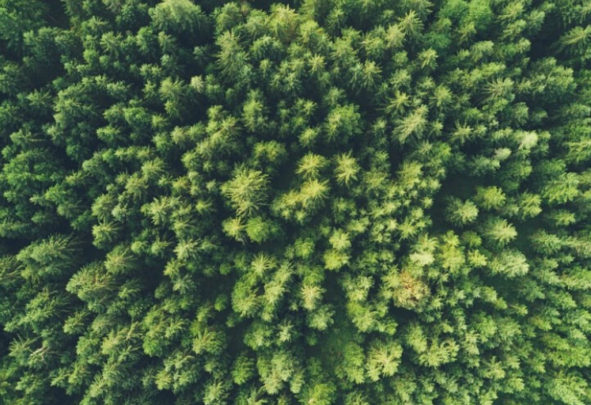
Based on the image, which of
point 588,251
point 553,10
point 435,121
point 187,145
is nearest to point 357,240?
point 435,121

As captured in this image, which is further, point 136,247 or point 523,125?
point 523,125

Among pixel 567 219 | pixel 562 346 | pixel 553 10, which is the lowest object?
pixel 562 346

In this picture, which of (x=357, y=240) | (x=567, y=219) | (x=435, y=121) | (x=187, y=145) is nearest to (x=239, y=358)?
(x=357, y=240)

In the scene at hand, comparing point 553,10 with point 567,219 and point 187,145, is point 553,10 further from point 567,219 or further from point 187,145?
point 187,145

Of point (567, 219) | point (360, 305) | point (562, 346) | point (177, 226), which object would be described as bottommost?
point (562, 346)

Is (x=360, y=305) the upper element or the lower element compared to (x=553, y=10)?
lower

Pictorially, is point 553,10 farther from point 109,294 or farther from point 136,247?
point 109,294
